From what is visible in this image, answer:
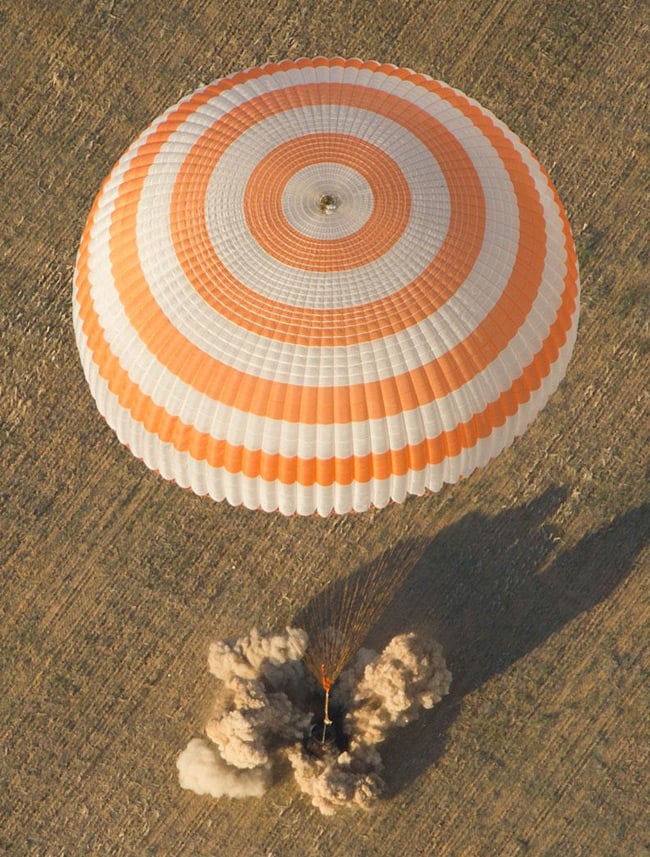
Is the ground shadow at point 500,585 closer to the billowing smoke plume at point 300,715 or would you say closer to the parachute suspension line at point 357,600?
the parachute suspension line at point 357,600

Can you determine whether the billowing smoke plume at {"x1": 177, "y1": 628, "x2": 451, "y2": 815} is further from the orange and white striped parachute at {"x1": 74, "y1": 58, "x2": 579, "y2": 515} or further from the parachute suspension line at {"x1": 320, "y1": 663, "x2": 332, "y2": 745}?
the orange and white striped parachute at {"x1": 74, "y1": 58, "x2": 579, "y2": 515}

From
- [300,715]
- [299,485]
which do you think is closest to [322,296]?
[299,485]

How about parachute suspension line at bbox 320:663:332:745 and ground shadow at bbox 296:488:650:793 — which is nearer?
parachute suspension line at bbox 320:663:332:745

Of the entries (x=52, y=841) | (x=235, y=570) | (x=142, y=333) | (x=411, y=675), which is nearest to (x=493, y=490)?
(x=411, y=675)

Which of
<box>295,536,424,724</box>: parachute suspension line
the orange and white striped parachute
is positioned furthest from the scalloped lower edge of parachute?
<box>295,536,424,724</box>: parachute suspension line

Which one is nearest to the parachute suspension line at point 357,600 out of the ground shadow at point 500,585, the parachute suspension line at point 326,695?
the ground shadow at point 500,585

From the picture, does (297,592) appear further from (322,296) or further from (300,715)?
(322,296)

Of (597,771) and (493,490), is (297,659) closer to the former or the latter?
(493,490)
